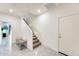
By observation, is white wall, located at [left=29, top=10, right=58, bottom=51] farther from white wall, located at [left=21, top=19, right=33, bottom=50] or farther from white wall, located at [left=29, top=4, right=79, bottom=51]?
white wall, located at [left=21, top=19, right=33, bottom=50]

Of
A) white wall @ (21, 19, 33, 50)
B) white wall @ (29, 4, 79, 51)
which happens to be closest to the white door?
white wall @ (29, 4, 79, 51)

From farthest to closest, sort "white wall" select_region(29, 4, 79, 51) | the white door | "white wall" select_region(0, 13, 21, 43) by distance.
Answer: the white door < "white wall" select_region(29, 4, 79, 51) < "white wall" select_region(0, 13, 21, 43)

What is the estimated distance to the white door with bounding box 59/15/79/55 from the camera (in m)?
2.08

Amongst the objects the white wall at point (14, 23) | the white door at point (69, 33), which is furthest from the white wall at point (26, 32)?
the white door at point (69, 33)

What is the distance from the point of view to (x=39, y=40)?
5.75ft

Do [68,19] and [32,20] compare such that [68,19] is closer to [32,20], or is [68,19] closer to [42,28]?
[42,28]

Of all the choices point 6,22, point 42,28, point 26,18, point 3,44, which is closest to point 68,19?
point 42,28

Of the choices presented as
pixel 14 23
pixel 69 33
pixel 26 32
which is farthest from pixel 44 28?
pixel 69 33

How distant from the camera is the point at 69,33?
2.29 meters

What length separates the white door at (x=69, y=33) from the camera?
2.08 meters

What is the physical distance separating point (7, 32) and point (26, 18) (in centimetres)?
45

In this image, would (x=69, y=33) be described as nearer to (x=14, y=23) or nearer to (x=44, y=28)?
(x=44, y=28)

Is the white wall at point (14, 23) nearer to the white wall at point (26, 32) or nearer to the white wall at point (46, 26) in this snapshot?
the white wall at point (26, 32)

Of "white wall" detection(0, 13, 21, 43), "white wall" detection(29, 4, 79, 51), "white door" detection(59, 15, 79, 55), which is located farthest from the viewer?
"white door" detection(59, 15, 79, 55)
